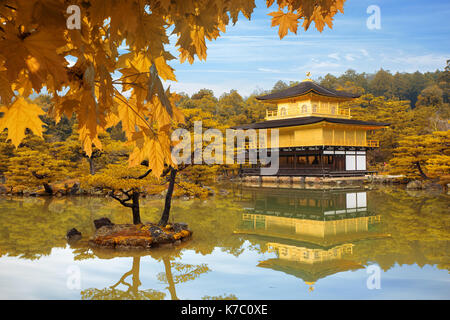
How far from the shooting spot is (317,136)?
910 inches

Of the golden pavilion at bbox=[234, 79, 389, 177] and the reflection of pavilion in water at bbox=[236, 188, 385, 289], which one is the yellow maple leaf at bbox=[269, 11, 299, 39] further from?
the golden pavilion at bbox=[234, 79, 389, 177]

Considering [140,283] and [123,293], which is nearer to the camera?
[123,293]

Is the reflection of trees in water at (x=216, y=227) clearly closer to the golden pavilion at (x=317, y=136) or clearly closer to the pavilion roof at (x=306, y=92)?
the golden pavilion at (x=317, y=136)

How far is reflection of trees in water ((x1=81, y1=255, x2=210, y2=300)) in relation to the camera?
4.05 metres

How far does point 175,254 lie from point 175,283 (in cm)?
143

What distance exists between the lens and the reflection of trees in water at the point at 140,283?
13.3 feet

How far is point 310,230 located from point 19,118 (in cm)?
802

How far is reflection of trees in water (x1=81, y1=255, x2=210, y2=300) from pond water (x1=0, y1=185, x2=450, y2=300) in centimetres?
1

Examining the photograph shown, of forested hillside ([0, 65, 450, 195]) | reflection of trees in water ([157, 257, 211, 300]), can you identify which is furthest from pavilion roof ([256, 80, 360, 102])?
reflection of trees in water ([157, 257, 211, 300])

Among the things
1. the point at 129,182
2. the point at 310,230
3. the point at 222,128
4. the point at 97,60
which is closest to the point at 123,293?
the point at 129,182

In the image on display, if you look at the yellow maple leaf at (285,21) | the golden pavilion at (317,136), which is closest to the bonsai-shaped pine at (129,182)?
the yellow maple leaf at (285,21)

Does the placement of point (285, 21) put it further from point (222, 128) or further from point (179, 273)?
point (222, 128)

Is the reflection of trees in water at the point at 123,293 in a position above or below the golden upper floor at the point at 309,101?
below

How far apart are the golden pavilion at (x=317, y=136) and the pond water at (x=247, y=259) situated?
1216 cm
